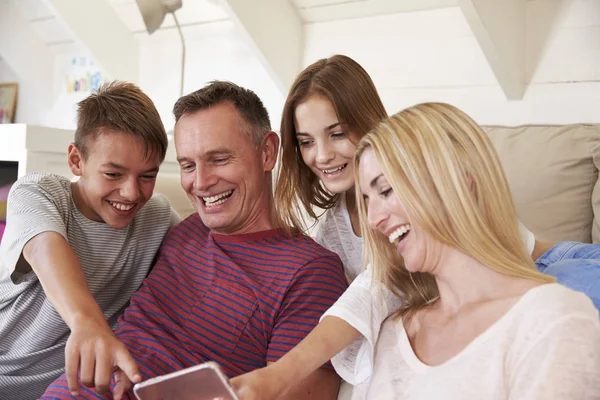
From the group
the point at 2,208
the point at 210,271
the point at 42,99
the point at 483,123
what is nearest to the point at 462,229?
the point at 210,271

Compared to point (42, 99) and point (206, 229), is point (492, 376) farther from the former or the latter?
point (42, 99)

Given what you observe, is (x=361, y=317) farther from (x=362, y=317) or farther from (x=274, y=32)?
(x=274, y=32)

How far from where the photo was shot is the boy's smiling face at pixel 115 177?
55.4 inches

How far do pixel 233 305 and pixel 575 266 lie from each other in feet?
1.89

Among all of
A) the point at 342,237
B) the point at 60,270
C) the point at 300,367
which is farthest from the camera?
the point at 342,237

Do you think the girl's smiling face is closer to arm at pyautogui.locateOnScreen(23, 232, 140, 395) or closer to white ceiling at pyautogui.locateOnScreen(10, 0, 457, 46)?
arm at pyautogui.locateOnScreen(23, 232, 140, 395)

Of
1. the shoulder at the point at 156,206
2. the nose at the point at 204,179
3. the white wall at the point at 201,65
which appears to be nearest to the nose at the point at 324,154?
the nose at the point at 204,179

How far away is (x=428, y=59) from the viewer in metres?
1.97

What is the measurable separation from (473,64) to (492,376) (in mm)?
1205

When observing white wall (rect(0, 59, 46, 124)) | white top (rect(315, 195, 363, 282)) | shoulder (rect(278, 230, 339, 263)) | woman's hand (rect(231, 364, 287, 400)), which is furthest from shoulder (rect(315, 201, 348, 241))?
white wall (rect(0, 59, 46, 124))

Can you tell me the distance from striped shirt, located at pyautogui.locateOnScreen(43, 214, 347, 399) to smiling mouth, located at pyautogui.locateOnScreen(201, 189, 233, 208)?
7cm

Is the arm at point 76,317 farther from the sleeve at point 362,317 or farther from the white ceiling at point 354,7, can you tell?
the white ceiling at point 354,7

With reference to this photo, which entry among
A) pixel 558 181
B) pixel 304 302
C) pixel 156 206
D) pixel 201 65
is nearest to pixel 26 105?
pixel 201 65

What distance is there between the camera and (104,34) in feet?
8.44
